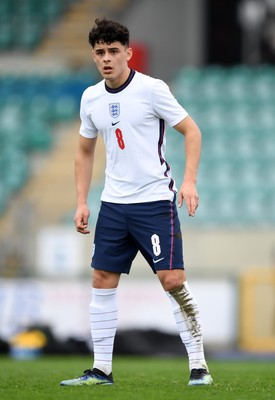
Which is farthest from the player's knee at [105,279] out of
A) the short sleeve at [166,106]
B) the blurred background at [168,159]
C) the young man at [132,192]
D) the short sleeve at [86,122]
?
the blurred background at [168,159]

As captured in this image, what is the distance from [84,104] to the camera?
22.0ft

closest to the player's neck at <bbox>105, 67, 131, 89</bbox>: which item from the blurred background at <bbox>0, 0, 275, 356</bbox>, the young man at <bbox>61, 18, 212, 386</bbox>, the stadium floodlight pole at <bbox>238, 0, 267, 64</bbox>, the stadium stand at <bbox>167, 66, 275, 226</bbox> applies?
the young man at <bbox>61, 18, 212, 386</bbox>

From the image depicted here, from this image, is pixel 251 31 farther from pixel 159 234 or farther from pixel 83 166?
pixel 159 234

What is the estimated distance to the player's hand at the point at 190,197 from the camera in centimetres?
621

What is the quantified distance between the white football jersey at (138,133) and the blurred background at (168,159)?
641cm

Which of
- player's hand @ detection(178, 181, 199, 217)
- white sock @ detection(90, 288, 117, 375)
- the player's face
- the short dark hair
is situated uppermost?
the short dark hair

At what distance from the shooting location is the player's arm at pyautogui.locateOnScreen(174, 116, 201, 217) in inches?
246

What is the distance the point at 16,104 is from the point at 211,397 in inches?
572

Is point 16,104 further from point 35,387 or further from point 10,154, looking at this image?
point 35,387

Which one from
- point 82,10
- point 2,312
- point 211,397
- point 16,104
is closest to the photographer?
point 211,397

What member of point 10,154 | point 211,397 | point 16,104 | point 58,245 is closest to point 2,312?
point 58,245

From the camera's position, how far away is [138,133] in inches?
256

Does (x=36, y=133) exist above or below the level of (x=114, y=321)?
above

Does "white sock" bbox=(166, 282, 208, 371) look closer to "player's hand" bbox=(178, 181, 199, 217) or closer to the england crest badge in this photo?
"player's hand" bbox=(178, 181, 199, 217)
